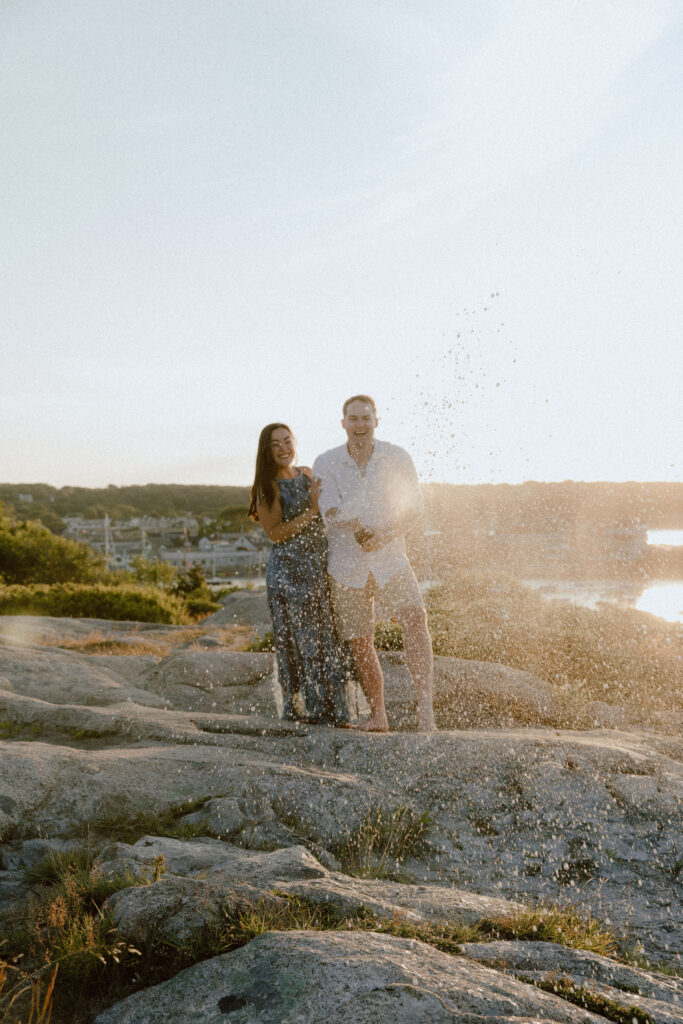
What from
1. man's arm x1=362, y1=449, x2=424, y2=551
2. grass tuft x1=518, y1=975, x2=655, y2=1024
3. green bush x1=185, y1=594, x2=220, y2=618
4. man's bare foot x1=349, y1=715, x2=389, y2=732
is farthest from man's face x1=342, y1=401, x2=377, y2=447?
green bush x1=185, y1=594, x2=220, y2=618

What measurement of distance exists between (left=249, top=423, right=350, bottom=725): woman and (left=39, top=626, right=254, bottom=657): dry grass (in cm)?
357

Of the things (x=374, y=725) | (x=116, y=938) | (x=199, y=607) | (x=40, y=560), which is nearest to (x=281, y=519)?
(x=374, y=725)

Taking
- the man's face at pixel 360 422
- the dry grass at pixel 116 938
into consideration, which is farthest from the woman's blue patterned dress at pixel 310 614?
the dry grass at pixel 116 938

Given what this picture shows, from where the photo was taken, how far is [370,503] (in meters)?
5.31

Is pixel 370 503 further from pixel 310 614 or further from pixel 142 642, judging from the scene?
pixel 142 642

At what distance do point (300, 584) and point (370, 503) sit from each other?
88 cm

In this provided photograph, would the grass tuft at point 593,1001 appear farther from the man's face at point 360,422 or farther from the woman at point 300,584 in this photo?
the man's face at point 360,422

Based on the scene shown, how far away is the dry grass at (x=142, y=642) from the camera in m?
9.00

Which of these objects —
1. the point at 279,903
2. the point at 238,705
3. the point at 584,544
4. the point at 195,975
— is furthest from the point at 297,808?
the point at 584,544

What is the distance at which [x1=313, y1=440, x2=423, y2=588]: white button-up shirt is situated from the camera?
529cm

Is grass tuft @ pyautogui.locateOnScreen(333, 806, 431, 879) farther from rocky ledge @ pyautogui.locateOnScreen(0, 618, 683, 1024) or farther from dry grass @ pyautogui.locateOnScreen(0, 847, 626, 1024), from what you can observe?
dry grass @ pyautogui.locateOnScreen(0, 847, 626, 1024)

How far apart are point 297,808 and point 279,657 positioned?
2089 mm

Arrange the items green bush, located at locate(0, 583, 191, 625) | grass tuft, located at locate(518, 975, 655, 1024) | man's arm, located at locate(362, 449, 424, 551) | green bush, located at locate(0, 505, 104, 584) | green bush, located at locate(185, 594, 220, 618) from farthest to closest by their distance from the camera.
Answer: green bush, located at locate(0, 505, 104, 584) → green bush, located at locate(185, 594, 220, 618) → green bush, located at locate(0, 583, 191, 625) → man's arm, located at locate(362, 449, 424, 551) → grass tuft, located at locate(518, 975, 655, 1024)

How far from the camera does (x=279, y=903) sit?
2242mm
